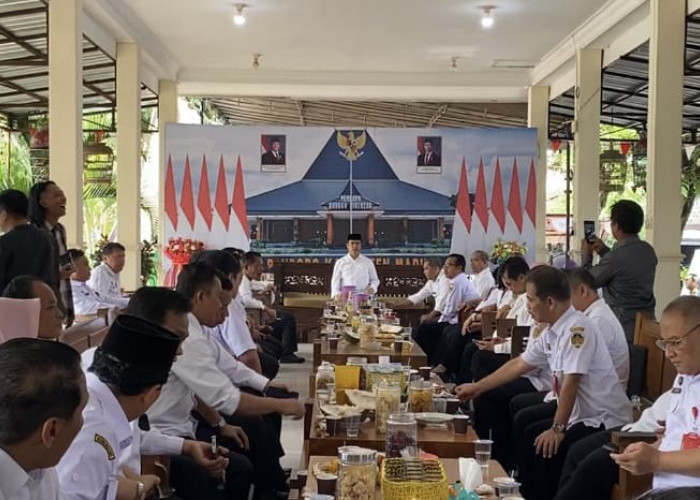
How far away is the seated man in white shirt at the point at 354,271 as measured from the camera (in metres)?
10.4

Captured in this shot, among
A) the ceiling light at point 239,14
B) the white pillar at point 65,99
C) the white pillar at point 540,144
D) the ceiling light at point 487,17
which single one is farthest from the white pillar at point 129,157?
the white pillar at point 540,144

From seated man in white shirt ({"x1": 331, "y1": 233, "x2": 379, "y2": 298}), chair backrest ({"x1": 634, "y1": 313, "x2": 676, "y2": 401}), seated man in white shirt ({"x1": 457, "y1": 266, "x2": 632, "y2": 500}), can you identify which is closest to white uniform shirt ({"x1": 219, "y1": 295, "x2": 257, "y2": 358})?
seated man in white shirt ({"x1": 457, "y1": 266, "x2": 632, "y2": 500})

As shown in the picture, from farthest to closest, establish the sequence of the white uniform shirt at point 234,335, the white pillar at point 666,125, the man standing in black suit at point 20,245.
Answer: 1. the white pillar at point 666,125
2. the white uniform shirt at point 234,335
3. the man standing in black suit at point 20,245

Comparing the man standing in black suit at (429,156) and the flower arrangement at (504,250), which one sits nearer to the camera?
the flower arrangement at (504,250)

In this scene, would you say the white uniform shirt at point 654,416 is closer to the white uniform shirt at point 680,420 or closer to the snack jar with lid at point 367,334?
the white uniform shirt at point 680,420

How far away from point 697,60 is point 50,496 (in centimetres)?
903

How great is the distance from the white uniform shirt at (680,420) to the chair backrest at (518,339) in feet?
8.62

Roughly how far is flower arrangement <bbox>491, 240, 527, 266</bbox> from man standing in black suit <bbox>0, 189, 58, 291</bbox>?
24.1 ft

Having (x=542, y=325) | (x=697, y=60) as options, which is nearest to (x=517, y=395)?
(x=542, y=325)

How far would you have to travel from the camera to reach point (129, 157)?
10.6 m

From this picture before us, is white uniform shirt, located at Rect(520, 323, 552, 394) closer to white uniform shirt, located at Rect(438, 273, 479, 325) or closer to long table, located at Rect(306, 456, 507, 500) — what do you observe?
long table, located at Rect(306, 456, 507, 500)

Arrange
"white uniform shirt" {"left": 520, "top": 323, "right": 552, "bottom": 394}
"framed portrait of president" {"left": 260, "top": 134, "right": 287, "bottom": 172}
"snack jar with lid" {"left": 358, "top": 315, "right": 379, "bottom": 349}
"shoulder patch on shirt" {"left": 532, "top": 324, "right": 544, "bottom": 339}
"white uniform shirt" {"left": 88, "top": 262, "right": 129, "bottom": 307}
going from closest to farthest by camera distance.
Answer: "shoulder patch on shirt" {"left": 532, "top": 324, "right": 544, "bottom": 339}
"white uniform shirt" {"left": 520, "top": 323, "right": 552, "bottom": 394}
"snack jar with lid" {"left": 358, "top": 315, "right": 379, "bottom": 349}
"white uniform shirt" {"left": 88, "top": 262, "right": 129, "bottom": 307}
"framed portrait of president" {"left": 260, "top": 134, "right": 287, "bottom": 172}

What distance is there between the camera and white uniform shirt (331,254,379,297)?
411 inches

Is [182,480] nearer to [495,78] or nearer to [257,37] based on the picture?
[257,37]
